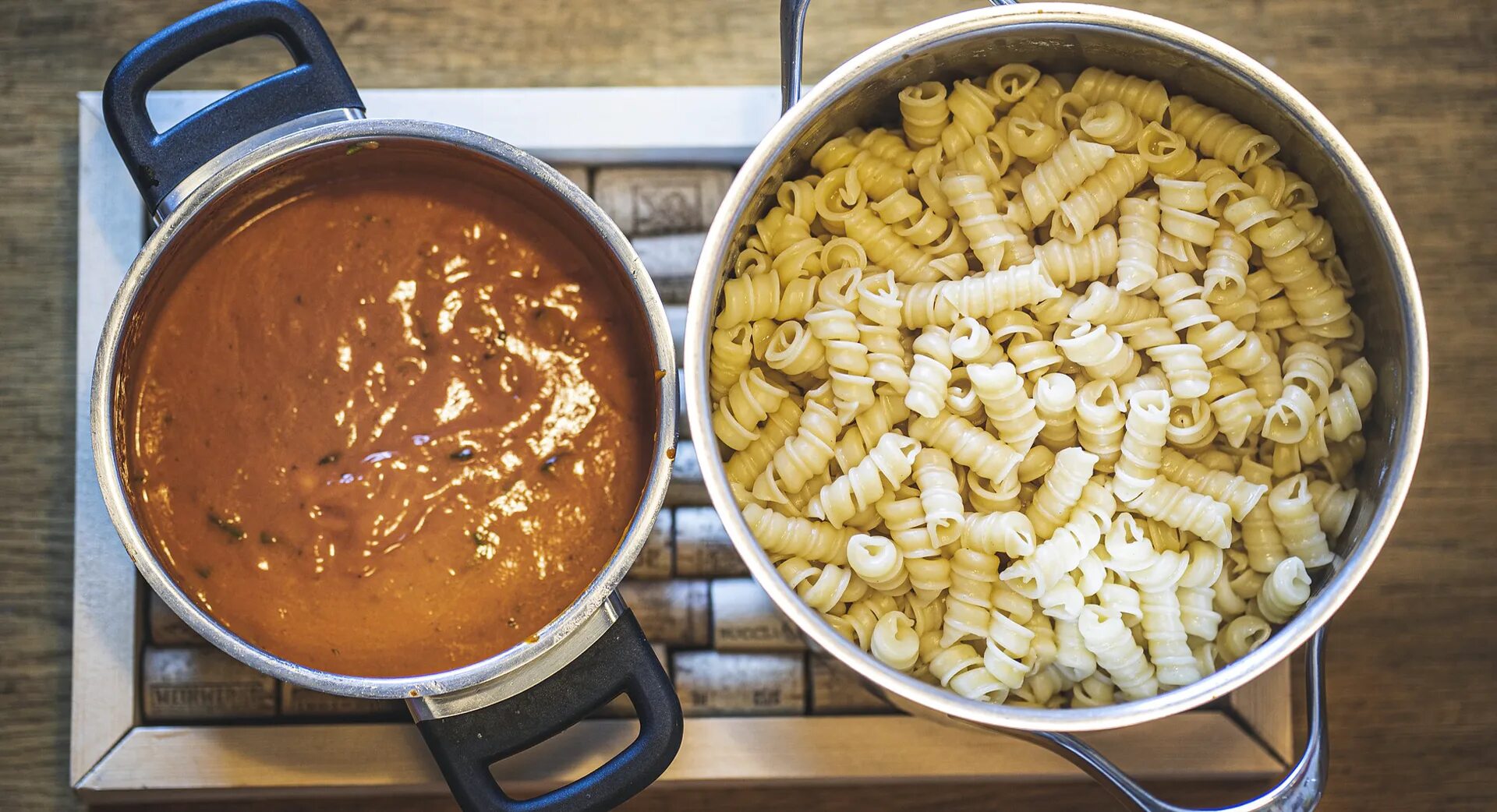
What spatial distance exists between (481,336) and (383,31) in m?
0.46

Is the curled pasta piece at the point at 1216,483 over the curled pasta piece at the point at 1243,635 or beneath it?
over

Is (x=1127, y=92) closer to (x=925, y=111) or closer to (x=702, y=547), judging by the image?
(x=925, y=111)

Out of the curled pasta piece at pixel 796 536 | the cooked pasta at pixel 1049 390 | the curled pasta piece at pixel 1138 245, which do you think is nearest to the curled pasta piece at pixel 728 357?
the cooked pasta at pixel 1049 390

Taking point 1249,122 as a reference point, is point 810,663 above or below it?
below

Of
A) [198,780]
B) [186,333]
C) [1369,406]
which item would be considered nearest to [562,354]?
[186,333]

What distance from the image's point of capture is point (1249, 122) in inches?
36.7

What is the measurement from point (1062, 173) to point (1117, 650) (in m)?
0.39

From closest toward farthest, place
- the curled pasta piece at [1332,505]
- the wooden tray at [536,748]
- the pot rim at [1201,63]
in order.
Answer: the pot rim at [1201,63] < the curled pasta piece at [1332,505] < the wooden tray at [536,748]

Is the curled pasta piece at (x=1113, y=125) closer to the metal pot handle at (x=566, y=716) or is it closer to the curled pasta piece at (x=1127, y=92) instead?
the curled pasta piece at (x=1127, y=92)

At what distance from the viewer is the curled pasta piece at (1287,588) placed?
0.88 metres

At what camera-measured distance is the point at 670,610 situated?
109cm

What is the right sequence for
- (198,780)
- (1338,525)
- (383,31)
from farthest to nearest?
(383,31) < (198,780) < (1338,525)

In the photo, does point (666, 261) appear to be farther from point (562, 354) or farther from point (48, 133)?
point (48, 133)

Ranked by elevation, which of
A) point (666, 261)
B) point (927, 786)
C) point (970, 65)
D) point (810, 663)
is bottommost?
point (927, 786)
